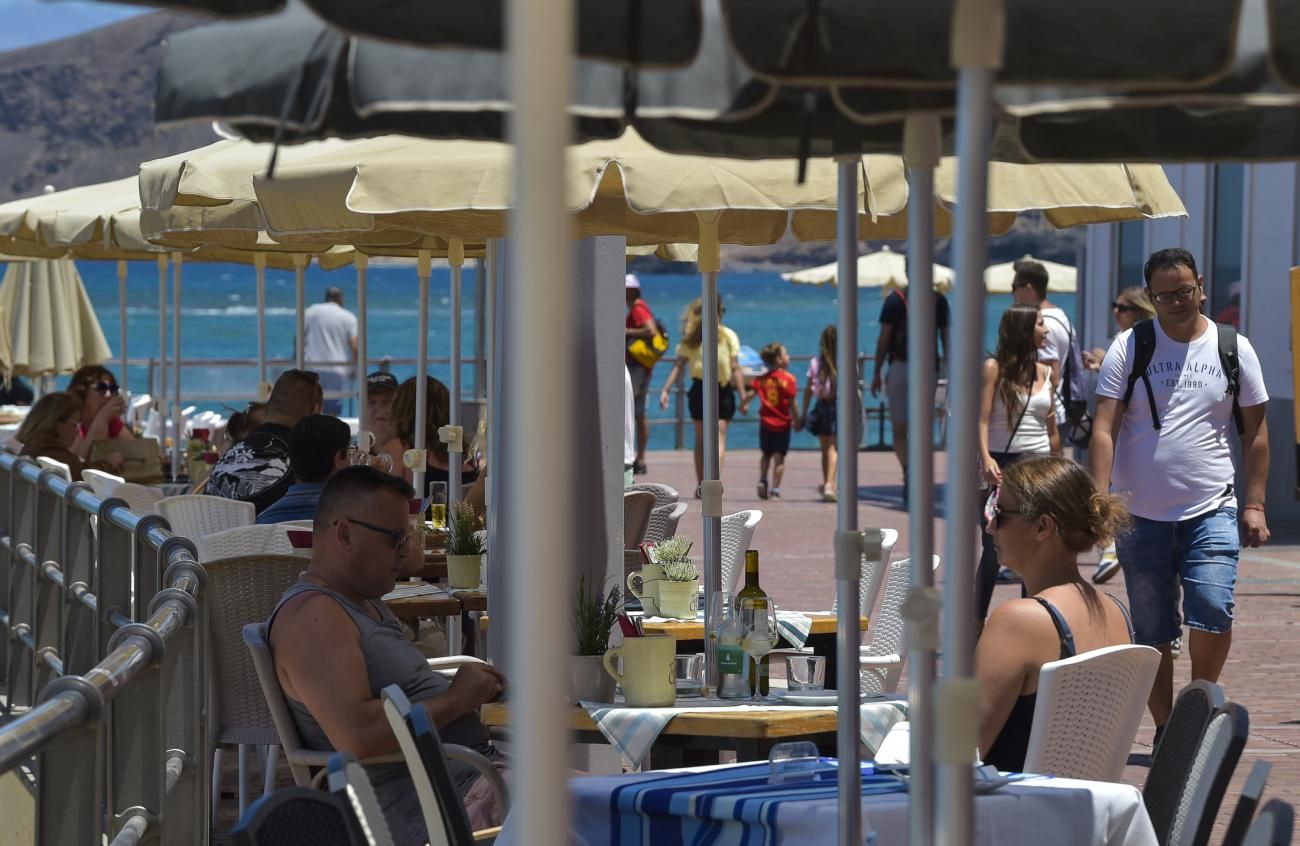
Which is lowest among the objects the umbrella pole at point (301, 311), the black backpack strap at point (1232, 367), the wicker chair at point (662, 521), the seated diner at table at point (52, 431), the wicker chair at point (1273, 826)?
the wicker chair at point (662, 521)

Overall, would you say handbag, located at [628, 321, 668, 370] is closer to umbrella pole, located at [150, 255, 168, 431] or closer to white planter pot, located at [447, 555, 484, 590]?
umbrella pole, located at [150, 255, 168, 431]

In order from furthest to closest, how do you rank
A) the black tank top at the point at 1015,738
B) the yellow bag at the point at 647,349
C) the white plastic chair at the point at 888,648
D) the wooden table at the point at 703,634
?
the yellow bag at the point at 647,349 < the white plastic chair at the point at 888,648 < the wooden table at the point at 703,634 < the black tank top at the point at 1015,738

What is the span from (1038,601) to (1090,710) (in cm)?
33

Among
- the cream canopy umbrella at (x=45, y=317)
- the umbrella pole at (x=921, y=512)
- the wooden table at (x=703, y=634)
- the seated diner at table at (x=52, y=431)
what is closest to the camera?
the umbrella pole at (x=921, y=512)

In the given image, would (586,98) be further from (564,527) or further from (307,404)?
(307,404)

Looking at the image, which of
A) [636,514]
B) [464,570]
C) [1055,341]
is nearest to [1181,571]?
[464,570]

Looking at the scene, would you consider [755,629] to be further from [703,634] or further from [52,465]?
[52,465]

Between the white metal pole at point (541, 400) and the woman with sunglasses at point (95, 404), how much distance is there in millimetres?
11191

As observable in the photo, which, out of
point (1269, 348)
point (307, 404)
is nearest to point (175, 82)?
point (307, 404)

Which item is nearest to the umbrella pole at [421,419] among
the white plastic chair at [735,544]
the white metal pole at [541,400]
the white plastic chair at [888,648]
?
the white plastic chair at [735,544]

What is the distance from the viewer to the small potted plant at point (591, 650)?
4.82 meters

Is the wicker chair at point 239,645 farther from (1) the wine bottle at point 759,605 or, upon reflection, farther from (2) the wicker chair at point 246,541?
(1) the wine bottle at point 759,605

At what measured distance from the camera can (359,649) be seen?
190 inches

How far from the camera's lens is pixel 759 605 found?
16.6ft
